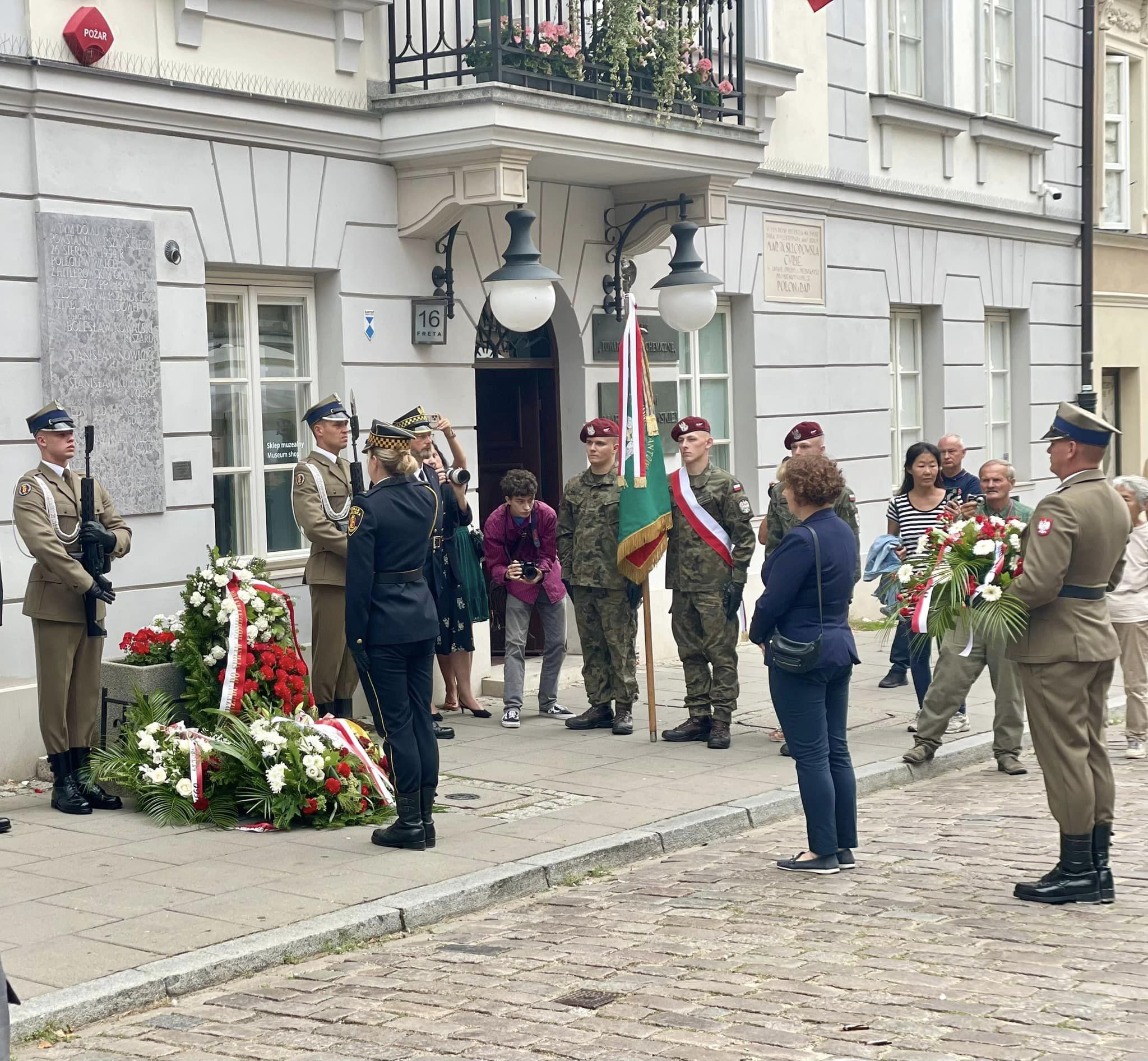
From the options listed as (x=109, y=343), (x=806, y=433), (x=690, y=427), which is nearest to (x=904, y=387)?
(x=806, y=433)

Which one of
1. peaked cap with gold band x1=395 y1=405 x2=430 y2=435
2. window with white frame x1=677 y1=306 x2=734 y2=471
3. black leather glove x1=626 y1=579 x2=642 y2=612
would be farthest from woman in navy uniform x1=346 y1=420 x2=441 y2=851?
window with white frame x1=677 y1=306 x2=734 y2=471

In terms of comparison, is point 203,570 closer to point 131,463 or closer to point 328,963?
point 131,463

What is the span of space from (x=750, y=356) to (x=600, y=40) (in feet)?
12.0

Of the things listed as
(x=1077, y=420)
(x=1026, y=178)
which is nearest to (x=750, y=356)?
(x=1026, y=178)

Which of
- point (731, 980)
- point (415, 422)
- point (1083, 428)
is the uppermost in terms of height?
point (415, 422)

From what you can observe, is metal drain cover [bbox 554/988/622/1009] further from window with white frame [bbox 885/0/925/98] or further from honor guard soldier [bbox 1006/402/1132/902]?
window with white frame [bbox 885/0/925/98]

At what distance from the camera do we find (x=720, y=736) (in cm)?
997

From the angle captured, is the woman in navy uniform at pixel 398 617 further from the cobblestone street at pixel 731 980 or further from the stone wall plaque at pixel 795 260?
the stone wall plaque at pixel 795 260

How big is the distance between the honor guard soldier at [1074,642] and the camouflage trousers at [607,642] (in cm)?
388

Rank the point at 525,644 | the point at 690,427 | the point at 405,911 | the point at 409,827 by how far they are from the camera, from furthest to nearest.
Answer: the point at 525,644 → the point at 690,427 → the point at 409,827 → the point at 405,911

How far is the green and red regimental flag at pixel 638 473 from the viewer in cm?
994

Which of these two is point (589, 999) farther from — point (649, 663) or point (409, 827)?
point (649, 663)

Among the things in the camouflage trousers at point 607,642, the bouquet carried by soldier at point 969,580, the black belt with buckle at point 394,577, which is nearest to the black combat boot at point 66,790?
the black belt with buckle at point 394,577

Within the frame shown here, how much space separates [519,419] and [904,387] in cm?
545
